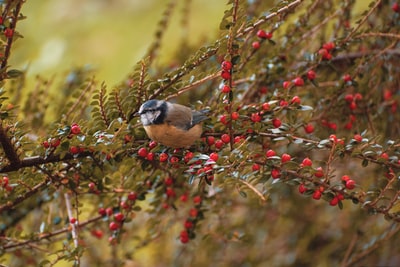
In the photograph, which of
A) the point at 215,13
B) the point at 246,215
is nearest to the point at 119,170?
the point at 246,215

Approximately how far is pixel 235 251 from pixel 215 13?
2132 mm

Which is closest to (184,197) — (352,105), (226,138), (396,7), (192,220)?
(192,220)

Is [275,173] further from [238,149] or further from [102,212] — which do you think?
[102,212]

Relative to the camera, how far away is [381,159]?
132 cm

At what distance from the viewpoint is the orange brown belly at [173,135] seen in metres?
1.39

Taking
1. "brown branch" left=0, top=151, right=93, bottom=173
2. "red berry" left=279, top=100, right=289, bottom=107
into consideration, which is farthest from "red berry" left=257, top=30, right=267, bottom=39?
"brown branch" left=0, top=151, right=93, bottom=173

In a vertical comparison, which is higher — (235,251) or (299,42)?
(299,42)

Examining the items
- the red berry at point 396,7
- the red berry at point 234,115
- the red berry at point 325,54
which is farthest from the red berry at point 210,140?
the red berry at point 396,7

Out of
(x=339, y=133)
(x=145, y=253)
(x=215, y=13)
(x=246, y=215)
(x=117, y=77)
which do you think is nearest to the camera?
(x=339, y=133)

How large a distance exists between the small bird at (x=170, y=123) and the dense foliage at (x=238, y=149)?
3 centimetres

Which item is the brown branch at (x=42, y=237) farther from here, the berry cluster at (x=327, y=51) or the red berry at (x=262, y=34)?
the berry cluster at (x=327, y=51)

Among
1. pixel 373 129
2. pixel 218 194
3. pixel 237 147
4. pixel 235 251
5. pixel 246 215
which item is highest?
pixel 237 147

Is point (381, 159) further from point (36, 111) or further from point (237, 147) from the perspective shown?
point (36, 111)

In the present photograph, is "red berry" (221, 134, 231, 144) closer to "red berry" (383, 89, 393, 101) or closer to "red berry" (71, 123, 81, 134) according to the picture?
"red berry" (71, 123, 81, 134)
